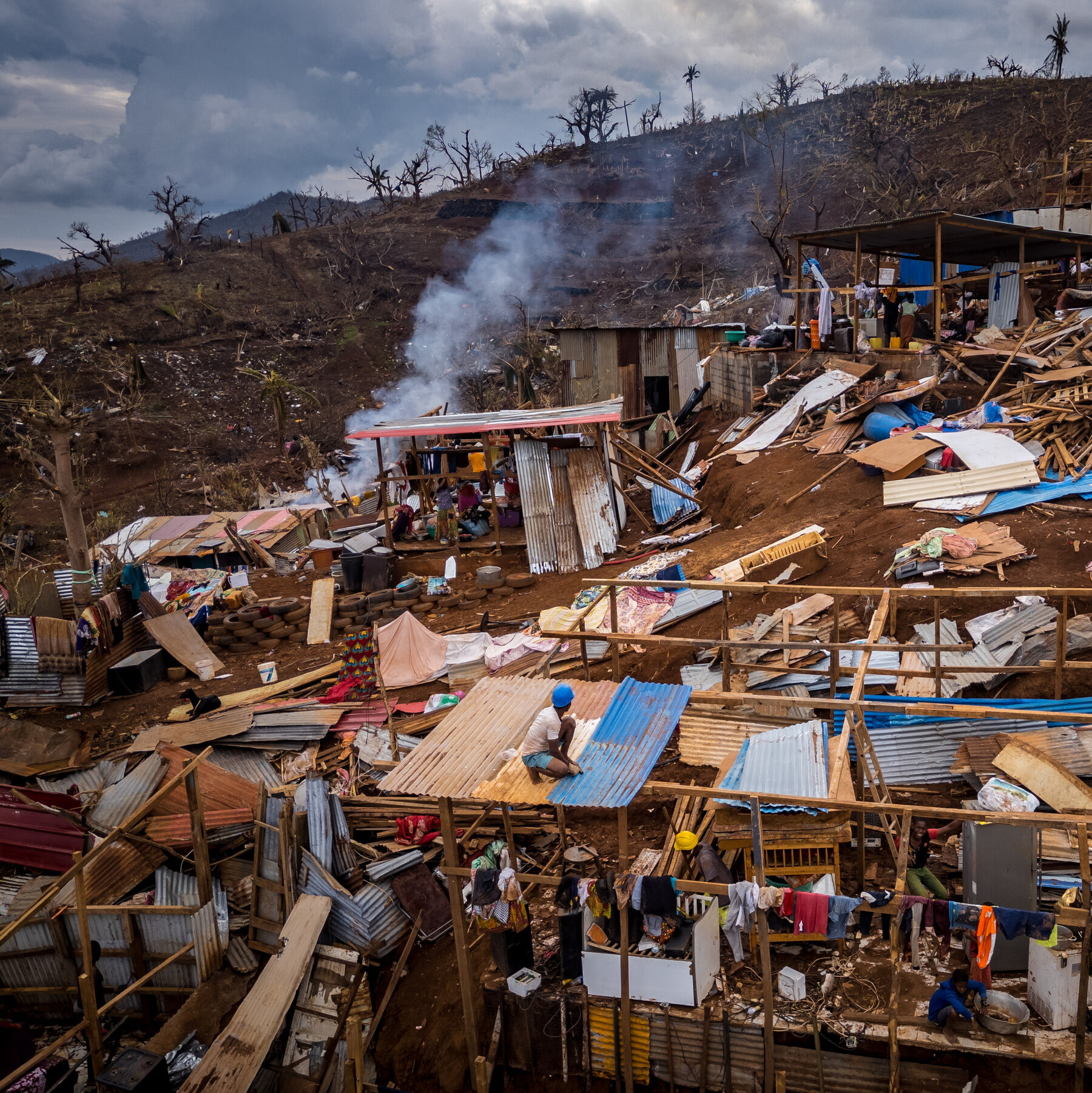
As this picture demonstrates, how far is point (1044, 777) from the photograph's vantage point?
645 cm

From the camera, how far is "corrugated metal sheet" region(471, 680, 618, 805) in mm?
5164

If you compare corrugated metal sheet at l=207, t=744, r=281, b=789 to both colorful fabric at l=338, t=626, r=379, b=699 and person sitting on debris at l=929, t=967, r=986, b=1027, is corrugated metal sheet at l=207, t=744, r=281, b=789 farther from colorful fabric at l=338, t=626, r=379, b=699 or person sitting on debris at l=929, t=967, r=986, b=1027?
person sitting on debris at l=929, t=967, r=986, b=1027

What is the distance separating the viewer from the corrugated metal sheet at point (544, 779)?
5.16 meters

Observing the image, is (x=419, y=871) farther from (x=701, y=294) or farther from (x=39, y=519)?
(x=701, y=294)

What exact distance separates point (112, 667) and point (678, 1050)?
10128mm

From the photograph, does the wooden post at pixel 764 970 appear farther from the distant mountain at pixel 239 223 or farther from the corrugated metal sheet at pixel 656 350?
the distant mountain at pixel 239 223

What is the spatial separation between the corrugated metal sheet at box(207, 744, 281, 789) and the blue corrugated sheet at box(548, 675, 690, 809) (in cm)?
532

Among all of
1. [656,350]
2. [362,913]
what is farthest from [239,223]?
[362,913]

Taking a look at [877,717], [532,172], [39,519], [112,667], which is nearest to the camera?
[877,717]

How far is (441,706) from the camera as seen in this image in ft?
34.4

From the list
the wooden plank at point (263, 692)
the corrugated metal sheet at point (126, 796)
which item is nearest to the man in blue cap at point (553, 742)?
the corrugated metal sheet at point (126, 796)

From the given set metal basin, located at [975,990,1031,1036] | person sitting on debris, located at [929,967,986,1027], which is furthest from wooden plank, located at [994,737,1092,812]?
person sitting on debris, located at [929,967,986,1027]

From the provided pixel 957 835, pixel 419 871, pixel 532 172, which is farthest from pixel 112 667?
pixel 532 172

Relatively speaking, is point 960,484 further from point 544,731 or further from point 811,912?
point 544,731
